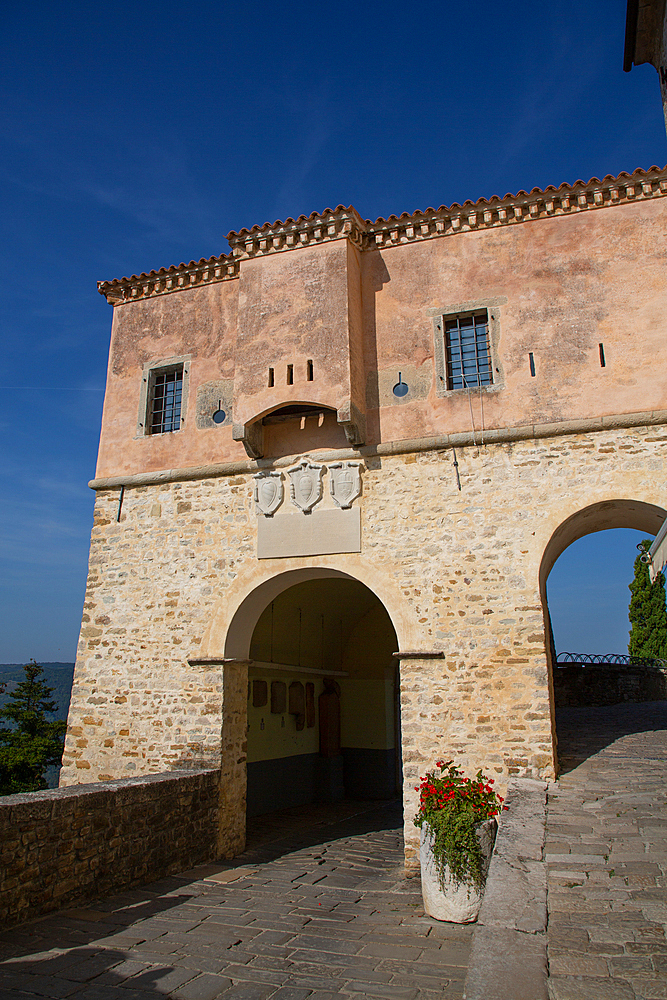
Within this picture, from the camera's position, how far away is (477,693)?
28.8ft

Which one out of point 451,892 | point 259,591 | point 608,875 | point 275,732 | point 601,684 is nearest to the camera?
point 608,875

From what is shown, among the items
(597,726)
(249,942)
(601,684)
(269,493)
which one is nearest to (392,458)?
(269,493)

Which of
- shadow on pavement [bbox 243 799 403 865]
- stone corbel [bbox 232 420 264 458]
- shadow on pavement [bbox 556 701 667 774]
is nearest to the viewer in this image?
shadow on pavement [bbox 556 701 667 774]

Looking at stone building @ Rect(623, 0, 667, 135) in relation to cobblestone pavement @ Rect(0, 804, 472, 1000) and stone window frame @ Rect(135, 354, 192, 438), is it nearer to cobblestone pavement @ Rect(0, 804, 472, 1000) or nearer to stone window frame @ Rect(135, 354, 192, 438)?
stone window frame @ Rect(135, 354, 192, 438)

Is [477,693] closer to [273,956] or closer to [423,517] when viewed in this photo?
[423,517]

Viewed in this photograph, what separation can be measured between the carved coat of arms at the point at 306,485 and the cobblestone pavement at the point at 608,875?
16.4ft

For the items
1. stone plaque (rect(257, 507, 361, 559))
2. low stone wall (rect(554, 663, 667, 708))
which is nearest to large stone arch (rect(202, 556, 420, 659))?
stone plaque (rect(257, 507, 361, 559))

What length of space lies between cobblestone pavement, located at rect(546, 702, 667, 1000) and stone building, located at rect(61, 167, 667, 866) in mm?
1012

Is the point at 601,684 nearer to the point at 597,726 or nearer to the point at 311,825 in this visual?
the point at 597,726

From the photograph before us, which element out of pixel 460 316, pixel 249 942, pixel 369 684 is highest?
pixel 460 316

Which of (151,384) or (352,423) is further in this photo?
(151,384)

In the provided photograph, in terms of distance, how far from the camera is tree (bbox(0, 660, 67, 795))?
74.0 feet

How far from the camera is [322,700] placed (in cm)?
1519

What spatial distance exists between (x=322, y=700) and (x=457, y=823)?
28.8ft
